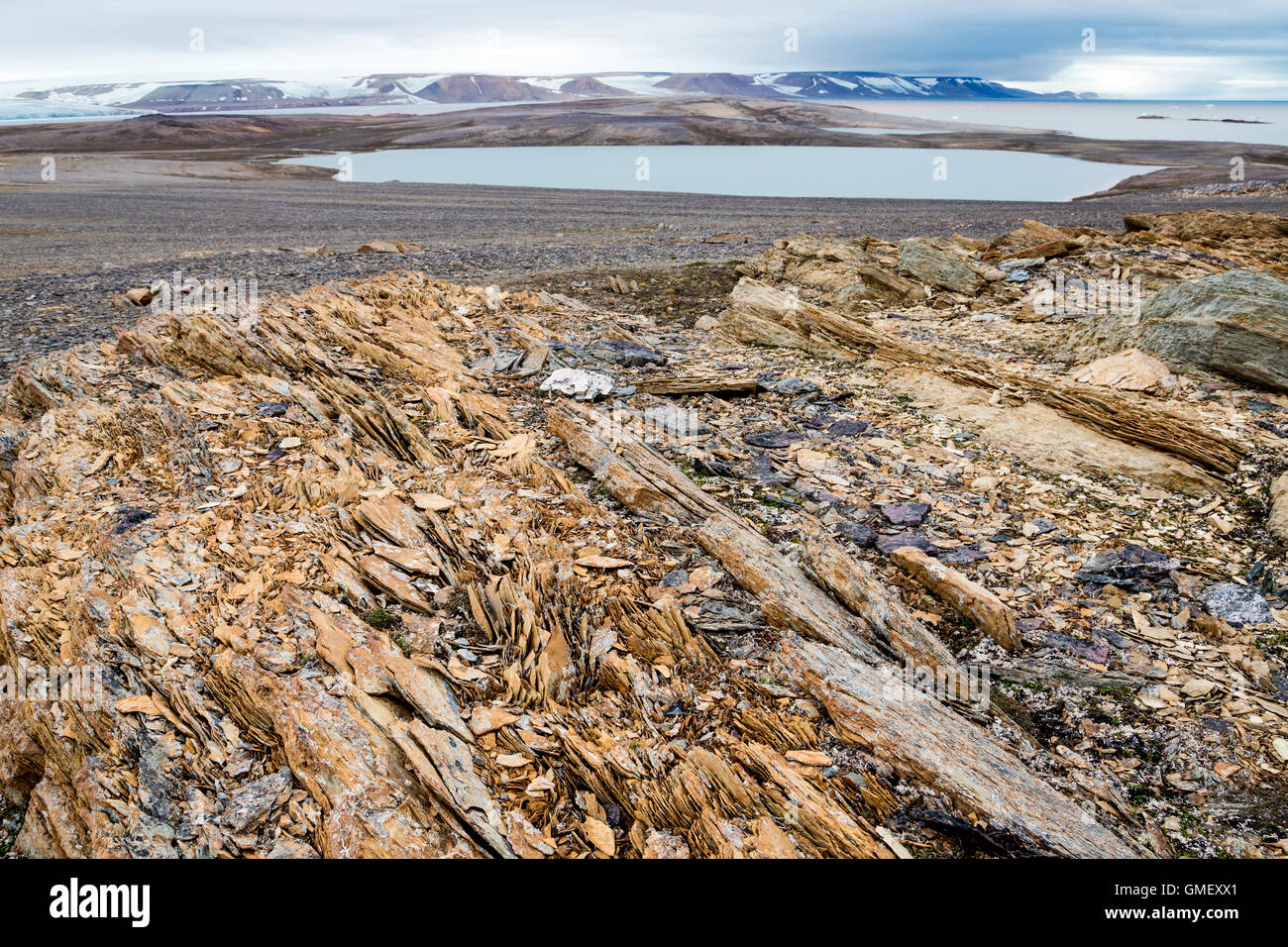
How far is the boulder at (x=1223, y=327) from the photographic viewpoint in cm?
1077

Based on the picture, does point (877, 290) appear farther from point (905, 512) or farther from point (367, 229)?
point (367, 229)

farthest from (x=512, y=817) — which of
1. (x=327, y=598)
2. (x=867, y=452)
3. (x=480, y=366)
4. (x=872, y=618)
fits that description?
(x=480, y=366)

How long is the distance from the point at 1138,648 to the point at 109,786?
8165 mm

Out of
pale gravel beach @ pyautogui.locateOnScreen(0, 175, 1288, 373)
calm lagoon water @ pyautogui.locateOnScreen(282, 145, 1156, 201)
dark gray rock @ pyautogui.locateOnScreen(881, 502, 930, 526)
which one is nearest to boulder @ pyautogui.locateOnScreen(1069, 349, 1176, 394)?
dark gray rock @ pyautogui.locateOnScreen(881, 502, 930, 526)

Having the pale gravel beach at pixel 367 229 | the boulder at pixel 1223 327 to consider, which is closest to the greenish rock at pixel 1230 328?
the boulder at pixel 1223 327

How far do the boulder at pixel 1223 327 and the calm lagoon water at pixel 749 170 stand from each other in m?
50.5

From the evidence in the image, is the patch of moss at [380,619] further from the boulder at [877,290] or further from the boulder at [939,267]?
the boulder at [939,267]

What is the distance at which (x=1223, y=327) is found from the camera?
36.2ft

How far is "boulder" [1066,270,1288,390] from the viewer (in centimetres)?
1077

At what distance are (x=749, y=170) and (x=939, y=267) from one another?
71.5m

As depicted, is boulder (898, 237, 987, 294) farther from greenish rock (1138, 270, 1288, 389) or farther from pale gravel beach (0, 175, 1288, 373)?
pale gravel beach (0, 175, 1288, 373)

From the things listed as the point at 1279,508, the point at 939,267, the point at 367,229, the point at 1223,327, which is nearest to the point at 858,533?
the point at 1279,508

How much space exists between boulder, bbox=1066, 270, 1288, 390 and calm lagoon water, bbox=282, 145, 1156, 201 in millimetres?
50525

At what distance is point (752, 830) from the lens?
4.52 meters
